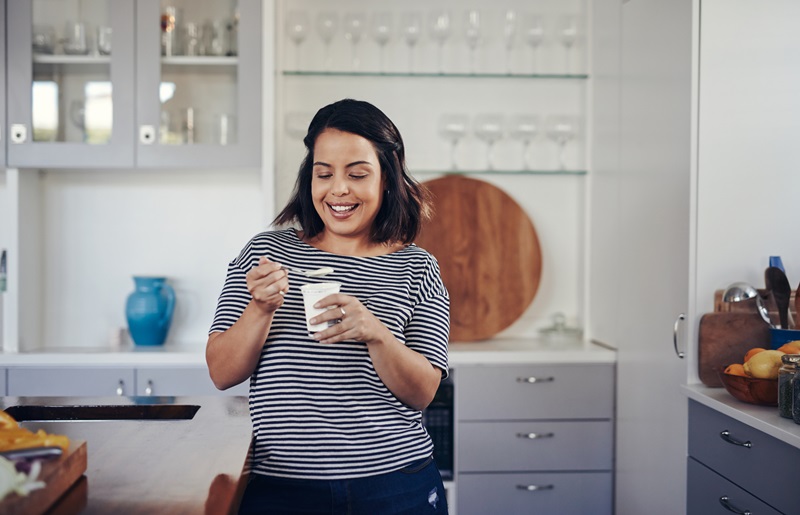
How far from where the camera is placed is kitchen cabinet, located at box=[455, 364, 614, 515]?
111 inches

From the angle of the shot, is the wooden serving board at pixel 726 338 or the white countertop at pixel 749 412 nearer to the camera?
the white countertop at pixel 749 412

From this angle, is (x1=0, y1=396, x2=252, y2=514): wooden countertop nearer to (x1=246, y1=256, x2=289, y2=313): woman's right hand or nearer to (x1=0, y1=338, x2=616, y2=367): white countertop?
(x1=246, y1=256, x2=289, y2=313): woman's right hand

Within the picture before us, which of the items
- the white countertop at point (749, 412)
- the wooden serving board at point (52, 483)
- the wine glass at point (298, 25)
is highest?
the wine glass at point (298, 25)

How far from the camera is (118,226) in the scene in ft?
10.6

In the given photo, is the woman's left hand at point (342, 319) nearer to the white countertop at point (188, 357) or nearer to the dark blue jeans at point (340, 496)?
the dark blue jeans at point (340, 496)

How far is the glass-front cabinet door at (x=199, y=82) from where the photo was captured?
288 centimetres

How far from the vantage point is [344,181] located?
1518 millimetres

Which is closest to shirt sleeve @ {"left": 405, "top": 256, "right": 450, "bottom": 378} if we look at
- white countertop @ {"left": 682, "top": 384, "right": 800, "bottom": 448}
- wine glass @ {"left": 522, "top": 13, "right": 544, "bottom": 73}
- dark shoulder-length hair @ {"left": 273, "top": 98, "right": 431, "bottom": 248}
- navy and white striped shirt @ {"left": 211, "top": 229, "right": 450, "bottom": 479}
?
navy and white striped shirt @ {"left": 211, "top": 229, "right": 450, "bottom": 479}

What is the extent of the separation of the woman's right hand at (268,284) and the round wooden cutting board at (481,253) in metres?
1.82

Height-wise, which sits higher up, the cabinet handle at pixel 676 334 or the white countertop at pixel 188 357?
the cabinet handle at pixel 676 334

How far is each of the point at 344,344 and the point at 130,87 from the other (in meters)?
1.87

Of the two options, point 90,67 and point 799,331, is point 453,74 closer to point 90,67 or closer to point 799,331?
point 90,67

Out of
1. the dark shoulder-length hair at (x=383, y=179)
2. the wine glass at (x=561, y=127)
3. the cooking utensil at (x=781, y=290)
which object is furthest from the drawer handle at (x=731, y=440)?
the wine glass at (x=561, y=127)

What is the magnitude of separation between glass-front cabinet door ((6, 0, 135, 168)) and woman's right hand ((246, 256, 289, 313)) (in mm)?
1804
